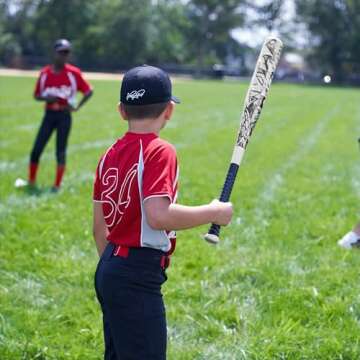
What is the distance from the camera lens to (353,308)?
4086 millimetres

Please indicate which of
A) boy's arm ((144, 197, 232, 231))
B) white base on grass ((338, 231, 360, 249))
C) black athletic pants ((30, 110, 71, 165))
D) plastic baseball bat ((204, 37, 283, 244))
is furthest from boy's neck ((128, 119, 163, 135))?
black athletic pants ((30, 110, 71, 165))

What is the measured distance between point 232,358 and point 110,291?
1348 mm

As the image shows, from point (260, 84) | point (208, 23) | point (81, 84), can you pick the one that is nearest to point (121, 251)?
point (260, 84)

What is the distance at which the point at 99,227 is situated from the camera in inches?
105

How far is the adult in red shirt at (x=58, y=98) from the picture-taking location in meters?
7.27

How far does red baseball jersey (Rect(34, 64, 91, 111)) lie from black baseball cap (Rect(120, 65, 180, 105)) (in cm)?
508

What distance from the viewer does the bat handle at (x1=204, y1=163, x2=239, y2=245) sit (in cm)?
232

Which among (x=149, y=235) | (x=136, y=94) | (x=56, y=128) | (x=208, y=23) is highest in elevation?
(x=136, y=94)

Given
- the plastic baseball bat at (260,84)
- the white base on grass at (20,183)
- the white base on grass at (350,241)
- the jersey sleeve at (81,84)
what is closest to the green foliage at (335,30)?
the jersey sleeve at (81,84)

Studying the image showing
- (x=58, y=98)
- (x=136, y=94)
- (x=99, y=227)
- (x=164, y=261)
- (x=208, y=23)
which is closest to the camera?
(x=136, y=94)

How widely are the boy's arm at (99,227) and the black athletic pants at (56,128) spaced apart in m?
4.86

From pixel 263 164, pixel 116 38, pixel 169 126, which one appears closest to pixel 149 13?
pixel 116 38

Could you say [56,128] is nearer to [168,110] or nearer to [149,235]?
[168,110]

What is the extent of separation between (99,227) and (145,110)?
0.64 meters
